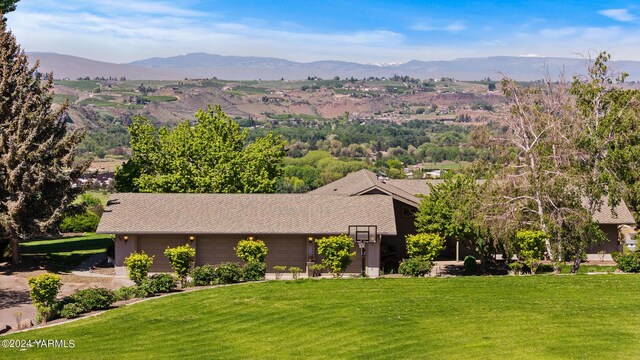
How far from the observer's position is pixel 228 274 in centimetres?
3450

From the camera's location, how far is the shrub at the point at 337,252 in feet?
122

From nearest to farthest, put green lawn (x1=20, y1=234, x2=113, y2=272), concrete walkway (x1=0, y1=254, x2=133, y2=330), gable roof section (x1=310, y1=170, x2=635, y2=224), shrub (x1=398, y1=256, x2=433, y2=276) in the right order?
concrete walkway (x1=0, y1=254, x2=133, y2=330), shrub (x1=398, y1=256, x2=433, y2=276), green lawn (x1=20, y1=234, x2=113, y2=272), gable roof section (x1=310, y1=170, x2=635, y2=224)

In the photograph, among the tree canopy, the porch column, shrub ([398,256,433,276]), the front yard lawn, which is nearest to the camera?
shrub ([398,256,433,276])

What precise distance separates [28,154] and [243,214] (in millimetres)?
12275

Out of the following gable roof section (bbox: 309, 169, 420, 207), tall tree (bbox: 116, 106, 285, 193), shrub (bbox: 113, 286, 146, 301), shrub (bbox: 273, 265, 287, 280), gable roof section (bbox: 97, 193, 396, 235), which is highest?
tall tree (bbox: 116, 106, 285, 193)

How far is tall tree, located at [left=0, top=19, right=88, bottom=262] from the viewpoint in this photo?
4084 centimetres

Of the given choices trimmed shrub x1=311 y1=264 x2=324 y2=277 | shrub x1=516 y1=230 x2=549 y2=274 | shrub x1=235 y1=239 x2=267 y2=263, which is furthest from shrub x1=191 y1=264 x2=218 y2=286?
shrub x1=516 y1=230 x2=549 y2=274

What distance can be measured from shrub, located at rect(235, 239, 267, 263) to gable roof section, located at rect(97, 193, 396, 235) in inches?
92.0

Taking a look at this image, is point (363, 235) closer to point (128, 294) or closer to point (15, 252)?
point (128, 294)

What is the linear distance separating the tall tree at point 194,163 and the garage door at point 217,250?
8.15 m

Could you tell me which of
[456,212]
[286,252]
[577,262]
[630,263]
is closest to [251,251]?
[286,252]

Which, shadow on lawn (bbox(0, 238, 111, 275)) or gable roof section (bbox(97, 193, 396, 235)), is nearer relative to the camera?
gable roof section (bbox(97, 193, 396, 235))

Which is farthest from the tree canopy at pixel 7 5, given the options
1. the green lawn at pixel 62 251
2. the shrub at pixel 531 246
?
the shrub at pixel 531 246

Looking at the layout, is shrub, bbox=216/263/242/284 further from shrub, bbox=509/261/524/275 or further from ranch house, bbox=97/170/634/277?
shrub, bbox=509/261/524/275
